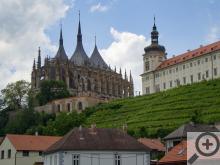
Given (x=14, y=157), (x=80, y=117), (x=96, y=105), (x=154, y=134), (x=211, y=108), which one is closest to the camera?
(x=14, y=157)

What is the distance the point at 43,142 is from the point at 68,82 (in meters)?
89.6

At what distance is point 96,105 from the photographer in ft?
438

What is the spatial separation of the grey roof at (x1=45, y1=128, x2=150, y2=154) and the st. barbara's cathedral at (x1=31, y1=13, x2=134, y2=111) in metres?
97.6

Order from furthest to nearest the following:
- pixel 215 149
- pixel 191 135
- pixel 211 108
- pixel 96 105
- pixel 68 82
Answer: pixel 68 82 → pixel 96 105 → pixel 211 108 → pixel 191 135 → pixel 215 149

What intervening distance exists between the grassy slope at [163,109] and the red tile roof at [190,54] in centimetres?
1318

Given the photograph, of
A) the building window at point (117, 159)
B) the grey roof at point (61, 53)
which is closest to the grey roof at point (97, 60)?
the grey roof at point (61, 53)

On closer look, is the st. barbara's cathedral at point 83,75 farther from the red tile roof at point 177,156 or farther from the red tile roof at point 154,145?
the red tile roof at point 177,156

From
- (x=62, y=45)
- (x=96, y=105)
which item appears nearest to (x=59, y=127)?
(x=96, y=105)

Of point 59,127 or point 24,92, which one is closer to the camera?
point 59,127

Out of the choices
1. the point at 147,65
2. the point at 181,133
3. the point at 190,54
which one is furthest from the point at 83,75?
the point at 181,133

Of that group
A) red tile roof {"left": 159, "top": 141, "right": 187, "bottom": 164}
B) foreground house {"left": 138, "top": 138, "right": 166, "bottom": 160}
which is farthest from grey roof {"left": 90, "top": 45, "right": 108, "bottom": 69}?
red tile roof {"left": 159, "top": 141, "right": 187, "bottom": 164}

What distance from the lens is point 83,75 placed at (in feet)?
539

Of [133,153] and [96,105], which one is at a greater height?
[96,105]

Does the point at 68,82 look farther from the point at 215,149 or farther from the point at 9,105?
the point at 215,149
